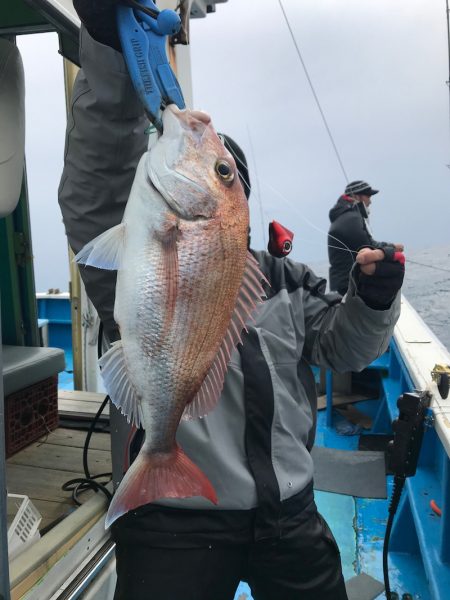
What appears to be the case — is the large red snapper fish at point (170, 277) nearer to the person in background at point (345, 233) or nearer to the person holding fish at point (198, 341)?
the person holding fish at point (198, 341)

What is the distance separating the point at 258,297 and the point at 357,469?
3.09m

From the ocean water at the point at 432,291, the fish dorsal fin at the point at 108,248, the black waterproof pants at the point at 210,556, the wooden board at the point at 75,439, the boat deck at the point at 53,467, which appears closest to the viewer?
the fish dorsal fin at the point at 108,248

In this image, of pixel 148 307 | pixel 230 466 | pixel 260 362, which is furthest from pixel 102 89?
pixel 230 466

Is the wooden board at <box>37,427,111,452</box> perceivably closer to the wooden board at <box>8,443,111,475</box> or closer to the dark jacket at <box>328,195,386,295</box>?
the wooden board at <box>8,443,111,475</box>

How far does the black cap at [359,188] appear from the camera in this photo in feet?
A: 19.1

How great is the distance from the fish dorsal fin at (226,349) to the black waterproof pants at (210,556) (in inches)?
18.6

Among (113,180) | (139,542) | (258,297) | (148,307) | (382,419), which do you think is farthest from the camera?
(382,419)

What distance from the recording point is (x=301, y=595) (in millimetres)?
1622

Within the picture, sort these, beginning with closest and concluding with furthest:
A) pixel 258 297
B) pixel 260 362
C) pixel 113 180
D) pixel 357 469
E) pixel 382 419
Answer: pixel 258 297 < pixel 113 180 < pixel 260 362 < pixel 357 469 < pixel 382 419

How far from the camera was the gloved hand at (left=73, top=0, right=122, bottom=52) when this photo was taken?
3.70 ft

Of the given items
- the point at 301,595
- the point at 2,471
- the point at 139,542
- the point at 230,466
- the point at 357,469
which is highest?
the point at 2,471

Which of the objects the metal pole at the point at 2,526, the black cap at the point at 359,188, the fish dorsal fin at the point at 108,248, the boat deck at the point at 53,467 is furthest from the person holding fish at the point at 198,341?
the black cap at the point at 359,188

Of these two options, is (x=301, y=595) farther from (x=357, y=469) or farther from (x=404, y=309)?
(x=404, y=309)

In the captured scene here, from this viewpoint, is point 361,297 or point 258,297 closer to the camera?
point 258,297
